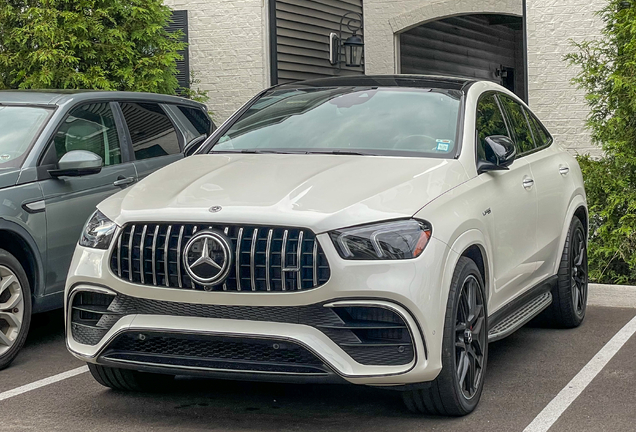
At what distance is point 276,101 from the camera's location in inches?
249

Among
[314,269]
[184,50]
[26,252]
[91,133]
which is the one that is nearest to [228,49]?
[184,50]

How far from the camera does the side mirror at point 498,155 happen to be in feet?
17.8

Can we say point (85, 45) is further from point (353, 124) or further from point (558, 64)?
point (353, 124)

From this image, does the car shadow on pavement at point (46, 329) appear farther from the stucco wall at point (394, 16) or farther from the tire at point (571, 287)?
the stucco wall at point (394, 16)

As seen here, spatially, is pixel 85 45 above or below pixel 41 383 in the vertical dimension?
above

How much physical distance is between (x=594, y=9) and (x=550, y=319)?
5.91 m

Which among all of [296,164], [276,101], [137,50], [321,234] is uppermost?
[137,50]

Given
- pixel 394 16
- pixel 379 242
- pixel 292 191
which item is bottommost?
pixel 379 242

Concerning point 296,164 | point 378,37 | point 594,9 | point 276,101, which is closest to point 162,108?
point 276,101

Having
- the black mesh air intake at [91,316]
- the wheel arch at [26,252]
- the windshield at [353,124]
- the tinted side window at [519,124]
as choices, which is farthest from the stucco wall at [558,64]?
the black mesh air intake at [91,316]

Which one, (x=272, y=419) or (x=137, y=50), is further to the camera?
(x=137, y=50)

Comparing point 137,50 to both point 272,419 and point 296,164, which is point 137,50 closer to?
point 296,164

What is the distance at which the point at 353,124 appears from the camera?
18.9 feet

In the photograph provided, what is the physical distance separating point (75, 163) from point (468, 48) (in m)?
14.8
